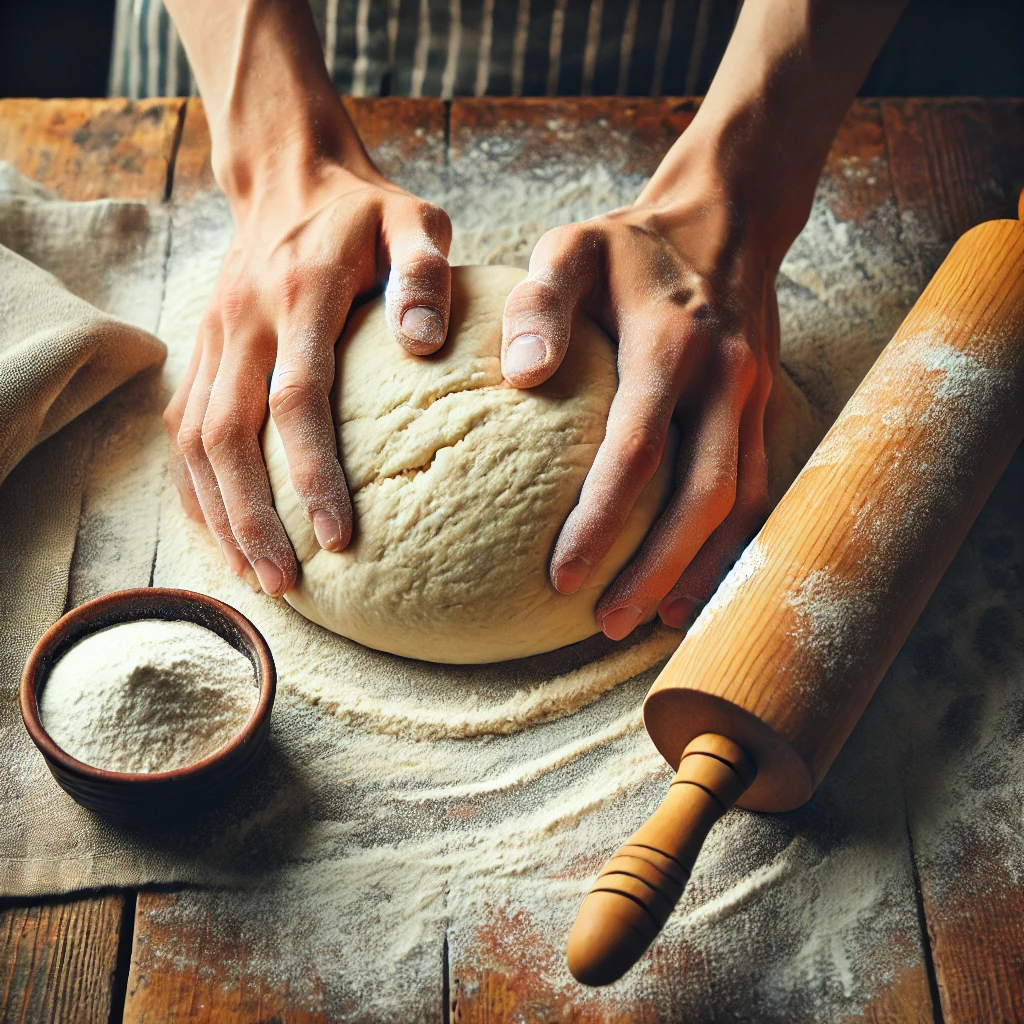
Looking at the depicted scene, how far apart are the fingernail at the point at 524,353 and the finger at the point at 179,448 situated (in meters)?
0.42

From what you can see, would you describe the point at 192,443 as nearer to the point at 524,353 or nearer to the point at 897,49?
the point at 524,353

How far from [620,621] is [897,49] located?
1483mm

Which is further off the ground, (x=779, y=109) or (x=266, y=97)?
(x=779, y=109)

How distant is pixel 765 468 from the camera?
1.20 meters

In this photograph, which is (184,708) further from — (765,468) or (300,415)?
(765,468)

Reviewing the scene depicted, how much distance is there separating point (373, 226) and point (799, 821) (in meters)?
0.84

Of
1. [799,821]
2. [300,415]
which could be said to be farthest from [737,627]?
[300,415]

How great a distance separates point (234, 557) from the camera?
47.4 inches

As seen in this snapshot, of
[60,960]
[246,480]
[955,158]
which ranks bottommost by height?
[60,960]

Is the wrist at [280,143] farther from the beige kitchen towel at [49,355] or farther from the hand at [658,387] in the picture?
the hand at [658,387]

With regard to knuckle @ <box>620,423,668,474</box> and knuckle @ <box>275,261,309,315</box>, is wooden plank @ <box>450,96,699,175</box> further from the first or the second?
knuckle @ <box>620,423,668,474</box>

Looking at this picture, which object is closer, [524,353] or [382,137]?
[524,353]

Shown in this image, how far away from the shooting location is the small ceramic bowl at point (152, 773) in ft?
3.04

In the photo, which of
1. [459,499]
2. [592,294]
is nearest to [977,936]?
[459,499]
